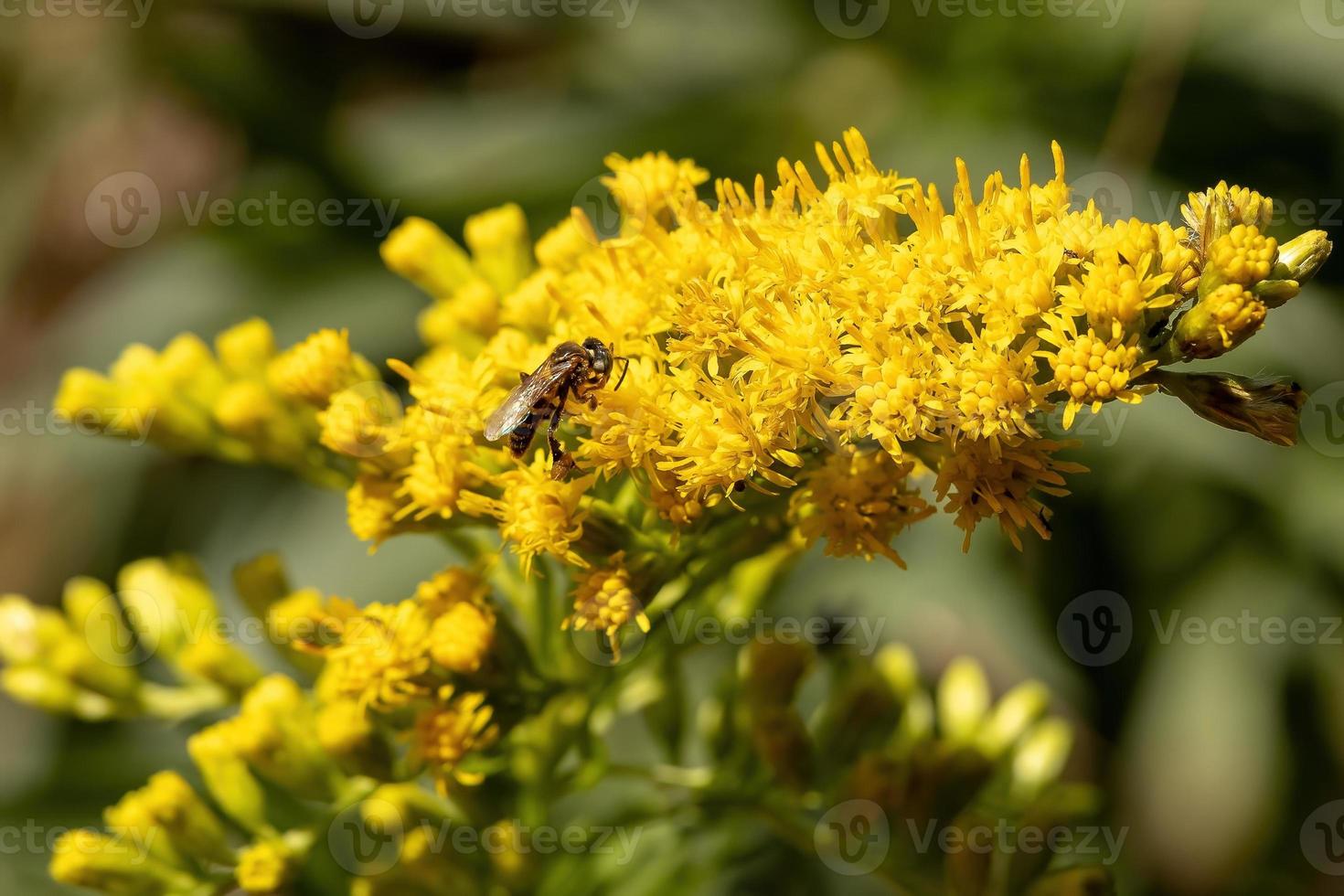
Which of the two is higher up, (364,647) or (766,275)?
(766,275)

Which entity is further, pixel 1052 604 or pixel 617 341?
pixel 1052 604

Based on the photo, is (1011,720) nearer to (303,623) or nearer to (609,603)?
(609,603)

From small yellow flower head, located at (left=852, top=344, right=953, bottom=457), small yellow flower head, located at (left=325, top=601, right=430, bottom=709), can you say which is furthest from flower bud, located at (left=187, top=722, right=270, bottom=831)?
small yellow flower head, located at (left=852, top=344, right=953, bottom=457)

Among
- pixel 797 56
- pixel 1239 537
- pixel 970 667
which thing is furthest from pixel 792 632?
pixel 797 56

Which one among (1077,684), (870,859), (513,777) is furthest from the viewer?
(1077,684)

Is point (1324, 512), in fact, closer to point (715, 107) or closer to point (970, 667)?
point (970, 667)

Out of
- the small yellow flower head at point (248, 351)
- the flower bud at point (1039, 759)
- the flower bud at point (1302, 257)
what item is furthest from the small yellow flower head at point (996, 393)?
the small yellow flower head at point (248, 351)

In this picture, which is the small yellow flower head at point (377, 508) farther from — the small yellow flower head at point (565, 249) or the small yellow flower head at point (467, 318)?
the small yellow flower head at point (565, 249)
